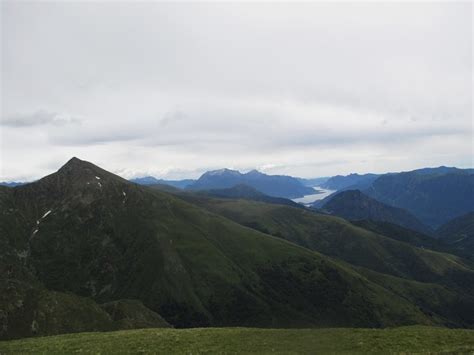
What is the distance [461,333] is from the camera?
48.4 metres

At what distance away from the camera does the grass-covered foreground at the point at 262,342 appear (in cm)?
4334

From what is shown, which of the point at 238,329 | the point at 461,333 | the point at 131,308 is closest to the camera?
the point at 461,333

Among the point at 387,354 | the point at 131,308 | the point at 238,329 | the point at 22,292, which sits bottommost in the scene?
the point at 131,308

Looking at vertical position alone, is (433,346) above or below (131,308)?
above

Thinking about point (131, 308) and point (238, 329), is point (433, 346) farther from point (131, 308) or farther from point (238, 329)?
point (131, 308)

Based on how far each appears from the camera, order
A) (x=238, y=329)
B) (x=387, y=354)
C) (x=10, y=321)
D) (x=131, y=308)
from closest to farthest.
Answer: (x=387, y=354)
(x=238, y=329)
(x=10, y=321)
(x=131, y=308)

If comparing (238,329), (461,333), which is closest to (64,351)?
(238,329)

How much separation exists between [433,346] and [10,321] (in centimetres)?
9560

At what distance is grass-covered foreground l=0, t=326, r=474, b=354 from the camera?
43.3m

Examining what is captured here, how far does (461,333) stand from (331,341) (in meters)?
16.0

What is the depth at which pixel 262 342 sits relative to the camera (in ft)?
159

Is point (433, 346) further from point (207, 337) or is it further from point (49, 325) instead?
point (49, 325)

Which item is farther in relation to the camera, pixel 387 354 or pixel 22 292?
pixel 22 292

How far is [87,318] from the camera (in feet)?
346
